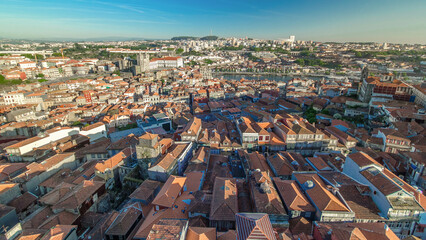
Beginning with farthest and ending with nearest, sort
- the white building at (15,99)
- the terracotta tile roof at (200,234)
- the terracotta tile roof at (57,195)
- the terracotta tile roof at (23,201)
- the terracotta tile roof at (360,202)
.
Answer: the white building at (15,99)
the terracotta tile roof at (23,201)
the terracotta tile roof at (57,195)
the terracotta tile roof at (360,202)
the terracotta tile roof at (200,234)

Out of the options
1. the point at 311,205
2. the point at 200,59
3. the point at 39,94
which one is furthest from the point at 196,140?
the point at 200,59

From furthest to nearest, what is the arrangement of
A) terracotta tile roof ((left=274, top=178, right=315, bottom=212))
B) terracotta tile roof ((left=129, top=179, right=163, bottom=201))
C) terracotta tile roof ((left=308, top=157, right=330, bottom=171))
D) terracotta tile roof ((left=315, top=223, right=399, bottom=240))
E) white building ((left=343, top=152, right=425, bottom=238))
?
terracotta tile roof ((left=308, top=157, right=330, bottom=171))
terracotta tile roof ((left=129, top=179, right=163, bottom=201))
terracotta tile roof ((left=274, top=178, right=315, bottom=212))
white building ((left=343, top=152, right=425, bottom=238))
terracotta tile roof ((left=315, top=223, right=399, bottom=240))

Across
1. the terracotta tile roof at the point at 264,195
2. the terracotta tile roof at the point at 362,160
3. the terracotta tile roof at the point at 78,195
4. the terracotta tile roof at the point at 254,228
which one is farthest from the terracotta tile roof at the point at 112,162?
the terracotta tile roof at the point at 362,160

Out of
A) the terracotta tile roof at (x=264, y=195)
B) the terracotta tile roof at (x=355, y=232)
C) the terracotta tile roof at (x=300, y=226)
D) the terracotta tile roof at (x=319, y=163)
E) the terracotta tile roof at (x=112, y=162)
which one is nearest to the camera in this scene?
the terracotta tile roof at (x=355, y=232)

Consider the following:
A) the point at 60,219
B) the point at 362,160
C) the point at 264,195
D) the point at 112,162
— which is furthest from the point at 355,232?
the point at 112,162

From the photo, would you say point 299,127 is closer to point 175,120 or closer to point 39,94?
point 175,120

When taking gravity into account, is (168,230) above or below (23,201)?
above

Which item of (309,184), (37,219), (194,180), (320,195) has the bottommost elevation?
(37,219)

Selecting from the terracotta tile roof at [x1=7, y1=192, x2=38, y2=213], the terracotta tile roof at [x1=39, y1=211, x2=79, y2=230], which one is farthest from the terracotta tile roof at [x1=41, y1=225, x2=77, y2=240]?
the terracotta tile roof at [x1=7, y1=192, x2=38, y2=213]

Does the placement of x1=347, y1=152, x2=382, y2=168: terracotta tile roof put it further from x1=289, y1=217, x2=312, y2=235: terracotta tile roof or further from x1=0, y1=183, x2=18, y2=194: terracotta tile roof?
x1=0, y1=183, x2=18, y2=194: terracotta tile roof

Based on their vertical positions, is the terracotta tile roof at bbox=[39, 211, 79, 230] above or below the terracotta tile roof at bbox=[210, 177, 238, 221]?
below

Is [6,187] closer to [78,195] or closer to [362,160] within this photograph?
[78,195]

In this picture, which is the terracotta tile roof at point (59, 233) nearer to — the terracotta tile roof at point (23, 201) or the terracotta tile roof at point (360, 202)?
the terracotta tile roof at point (23, 201)

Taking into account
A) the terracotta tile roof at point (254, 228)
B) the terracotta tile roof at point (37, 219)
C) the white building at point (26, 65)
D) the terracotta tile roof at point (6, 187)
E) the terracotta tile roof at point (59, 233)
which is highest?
the white building at point (26, 65)
